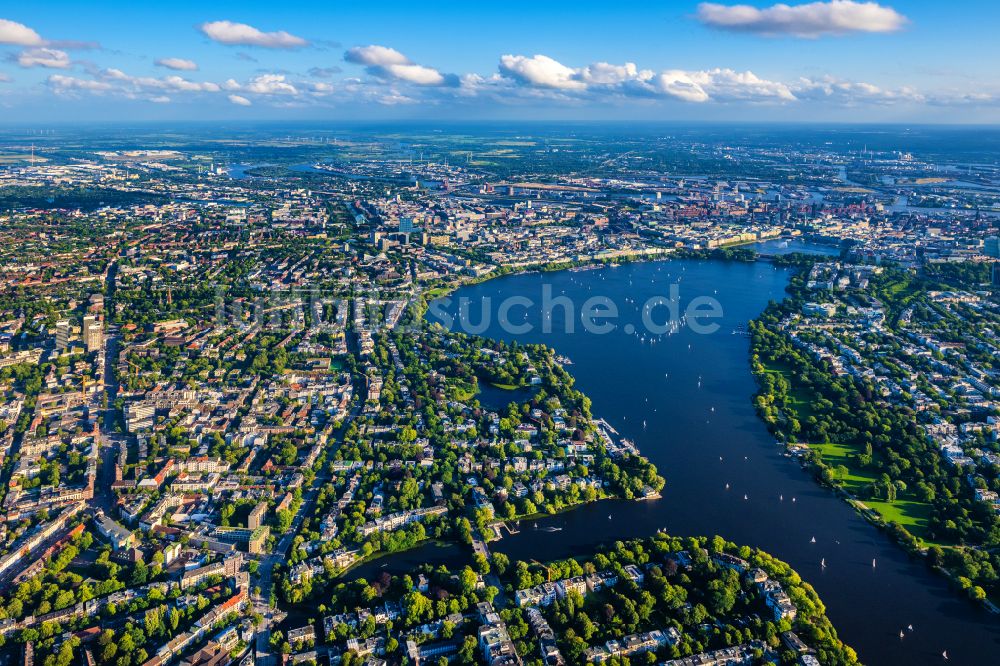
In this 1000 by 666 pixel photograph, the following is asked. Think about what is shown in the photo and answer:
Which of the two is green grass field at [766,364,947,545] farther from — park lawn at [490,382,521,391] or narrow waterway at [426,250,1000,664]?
park lawn at [490,382,521,391]

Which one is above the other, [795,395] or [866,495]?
[795,395]

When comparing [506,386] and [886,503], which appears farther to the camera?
[506,386]

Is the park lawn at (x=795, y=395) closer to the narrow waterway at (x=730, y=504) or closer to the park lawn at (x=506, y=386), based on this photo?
the narrow waterway at (x=730, y=504)

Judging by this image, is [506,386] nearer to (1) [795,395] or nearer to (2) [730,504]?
(2) [730,504]

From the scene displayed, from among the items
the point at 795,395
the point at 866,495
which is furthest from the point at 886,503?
the point at 795,395

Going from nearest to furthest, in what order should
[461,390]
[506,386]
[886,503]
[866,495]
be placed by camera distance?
1. [886,503]
2. [866,495]
3. [461,390]
4. [506,386]

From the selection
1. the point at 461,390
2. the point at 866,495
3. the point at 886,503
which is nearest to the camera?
the point at 886,503
